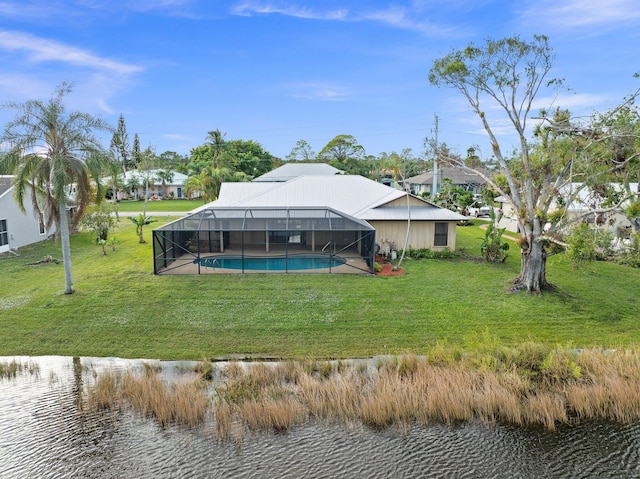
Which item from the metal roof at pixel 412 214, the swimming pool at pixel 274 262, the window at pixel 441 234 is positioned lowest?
the swimming pool at pixel 274 262

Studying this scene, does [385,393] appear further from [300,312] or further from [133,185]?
[133,185]

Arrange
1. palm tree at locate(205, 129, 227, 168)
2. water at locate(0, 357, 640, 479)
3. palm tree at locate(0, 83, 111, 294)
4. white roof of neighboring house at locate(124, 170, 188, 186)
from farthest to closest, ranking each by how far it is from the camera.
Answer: palm tree at locate(205, 129, 227, 168)
white roof of neighboring house at locate(124, 170, 188, 186)
palm tree at locate(0, 83, 111, 294)
water at locate(0, 357, 640, 479)

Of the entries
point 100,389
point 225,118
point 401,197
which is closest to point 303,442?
point 100,389

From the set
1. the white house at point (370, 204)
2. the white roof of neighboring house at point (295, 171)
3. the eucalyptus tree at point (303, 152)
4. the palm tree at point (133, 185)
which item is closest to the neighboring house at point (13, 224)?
the white house at point (370, 204)

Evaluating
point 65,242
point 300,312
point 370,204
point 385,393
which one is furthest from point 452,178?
point 385,393

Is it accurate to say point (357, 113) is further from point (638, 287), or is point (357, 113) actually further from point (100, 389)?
point (100, 389)

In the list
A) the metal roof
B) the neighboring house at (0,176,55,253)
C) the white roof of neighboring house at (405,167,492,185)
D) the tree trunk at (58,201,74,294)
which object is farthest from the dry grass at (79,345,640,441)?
the white roof of neighboring house at (405,167,492,185)

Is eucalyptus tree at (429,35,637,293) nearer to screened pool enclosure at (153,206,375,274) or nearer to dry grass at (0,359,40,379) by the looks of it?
screened pool enclosure at (153,206,375,274)

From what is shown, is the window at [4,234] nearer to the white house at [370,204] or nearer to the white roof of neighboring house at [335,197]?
the white house at [370,204]
